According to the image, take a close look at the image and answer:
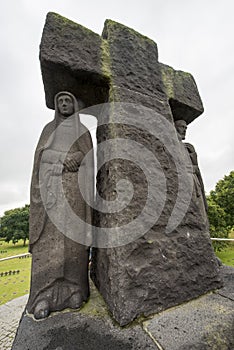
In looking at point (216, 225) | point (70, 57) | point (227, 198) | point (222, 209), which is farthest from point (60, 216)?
point (227, 198)

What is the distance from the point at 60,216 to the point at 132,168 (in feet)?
2.83

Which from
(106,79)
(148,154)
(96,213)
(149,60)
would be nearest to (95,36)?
(106,79)

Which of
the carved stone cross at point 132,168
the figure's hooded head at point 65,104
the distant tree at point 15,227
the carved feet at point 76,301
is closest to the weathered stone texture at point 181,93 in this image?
the carved stone cross at point 132,168

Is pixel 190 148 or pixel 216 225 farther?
pixel 216 225

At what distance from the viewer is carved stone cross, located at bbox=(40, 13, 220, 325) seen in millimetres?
1601

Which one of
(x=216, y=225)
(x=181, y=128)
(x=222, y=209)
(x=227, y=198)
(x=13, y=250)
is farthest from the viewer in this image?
(x=13, y=250)

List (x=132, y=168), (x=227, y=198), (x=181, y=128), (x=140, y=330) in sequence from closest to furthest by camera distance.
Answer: (x=140, y=330) → (x=132, y=168) → (x=181, y=128) → (x=227, y=198)

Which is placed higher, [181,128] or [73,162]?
[181,128]

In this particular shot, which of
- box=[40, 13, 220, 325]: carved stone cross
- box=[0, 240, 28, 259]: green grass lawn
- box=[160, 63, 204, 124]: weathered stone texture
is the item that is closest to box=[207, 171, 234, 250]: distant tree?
box=[160, 63, 204, 124]: weathered stone texture

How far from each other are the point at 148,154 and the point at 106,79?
3.14ft

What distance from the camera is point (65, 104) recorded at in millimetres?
2211

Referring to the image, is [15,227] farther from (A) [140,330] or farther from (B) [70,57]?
(A) [140,330]

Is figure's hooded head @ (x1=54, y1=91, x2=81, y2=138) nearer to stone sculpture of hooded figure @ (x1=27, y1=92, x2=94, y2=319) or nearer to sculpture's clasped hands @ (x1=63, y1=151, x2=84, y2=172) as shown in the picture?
stone sculpture of hooded figure @ (x1=27, y1=92, x2=94, y2=319)

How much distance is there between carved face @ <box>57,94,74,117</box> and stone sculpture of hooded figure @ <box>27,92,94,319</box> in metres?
0.01
